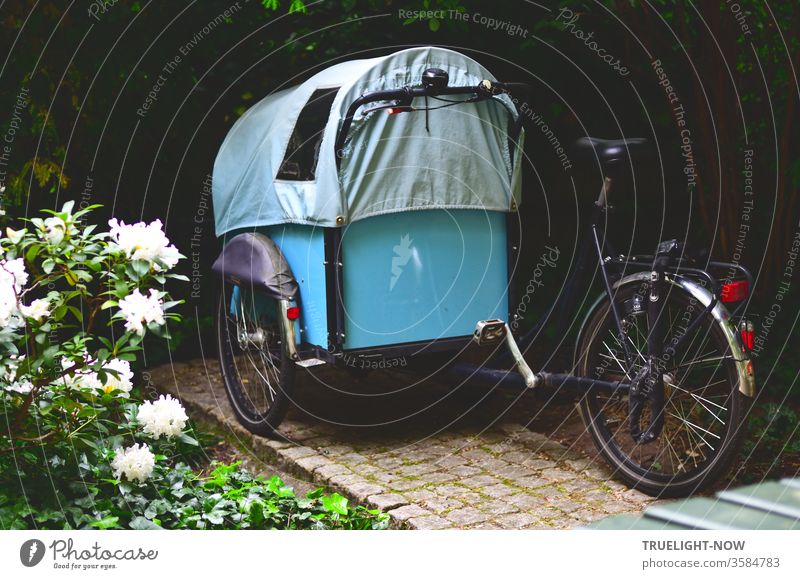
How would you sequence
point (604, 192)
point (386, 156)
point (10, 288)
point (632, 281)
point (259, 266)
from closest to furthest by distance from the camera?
point (10, 288) < point (632, 281) < point (604, 192) < point (386, 156) < point (259, 266)

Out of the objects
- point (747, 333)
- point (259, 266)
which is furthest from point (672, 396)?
point (259, 266)

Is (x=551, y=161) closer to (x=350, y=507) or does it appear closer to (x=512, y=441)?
(x=512, y=441)

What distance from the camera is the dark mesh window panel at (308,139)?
484cm

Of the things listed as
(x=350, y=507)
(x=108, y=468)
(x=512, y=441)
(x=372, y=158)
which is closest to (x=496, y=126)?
(x=372, y=158)

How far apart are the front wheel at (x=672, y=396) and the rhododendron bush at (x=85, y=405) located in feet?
5.30

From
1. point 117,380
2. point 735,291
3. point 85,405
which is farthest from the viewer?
point 735,291

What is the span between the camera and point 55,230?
10.9 ft

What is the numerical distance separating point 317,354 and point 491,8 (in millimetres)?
2505

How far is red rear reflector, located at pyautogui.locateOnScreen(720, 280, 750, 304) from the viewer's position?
403cm

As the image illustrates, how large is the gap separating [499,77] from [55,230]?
11.8 feet

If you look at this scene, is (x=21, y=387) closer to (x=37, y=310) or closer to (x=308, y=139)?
(x=37, y=310)

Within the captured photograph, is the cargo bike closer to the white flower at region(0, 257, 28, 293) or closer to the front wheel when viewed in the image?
the front wheel

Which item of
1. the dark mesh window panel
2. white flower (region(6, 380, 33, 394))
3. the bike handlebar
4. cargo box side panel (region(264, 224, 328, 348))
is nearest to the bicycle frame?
the bike handlebar

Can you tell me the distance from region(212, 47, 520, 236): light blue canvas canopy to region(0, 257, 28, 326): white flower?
1.61m
